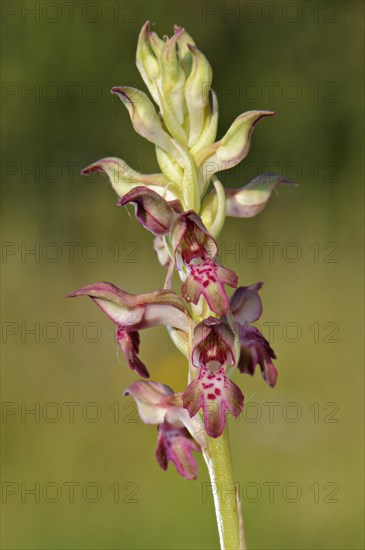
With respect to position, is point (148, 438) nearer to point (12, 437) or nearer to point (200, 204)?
point (12, 437)

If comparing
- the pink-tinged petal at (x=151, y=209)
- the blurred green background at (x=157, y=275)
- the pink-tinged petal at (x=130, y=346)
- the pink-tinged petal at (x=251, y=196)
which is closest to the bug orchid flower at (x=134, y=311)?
the pink-tinged petal at (x=130, y=346)

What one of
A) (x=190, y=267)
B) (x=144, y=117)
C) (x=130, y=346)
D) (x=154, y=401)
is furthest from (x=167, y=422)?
(x=144, y=117)

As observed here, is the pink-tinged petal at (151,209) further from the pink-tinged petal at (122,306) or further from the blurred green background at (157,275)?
the blurred green background at (157,275)

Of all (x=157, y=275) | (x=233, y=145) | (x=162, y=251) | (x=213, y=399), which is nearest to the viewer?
(x=213, y=399)

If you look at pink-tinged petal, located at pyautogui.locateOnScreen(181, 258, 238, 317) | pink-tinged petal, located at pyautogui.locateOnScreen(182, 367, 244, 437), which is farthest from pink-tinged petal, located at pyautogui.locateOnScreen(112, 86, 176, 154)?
pink-tinged petal, located at pyautogui.locateOnScreen(182, 367, 244, 437)

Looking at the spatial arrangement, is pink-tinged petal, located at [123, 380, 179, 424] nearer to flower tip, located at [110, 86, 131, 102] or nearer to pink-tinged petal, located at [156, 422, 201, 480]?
pink-tinged petal, located at [156, 422, 201, 480]

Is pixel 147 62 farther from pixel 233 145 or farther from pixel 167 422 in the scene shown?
pixel 167 422
